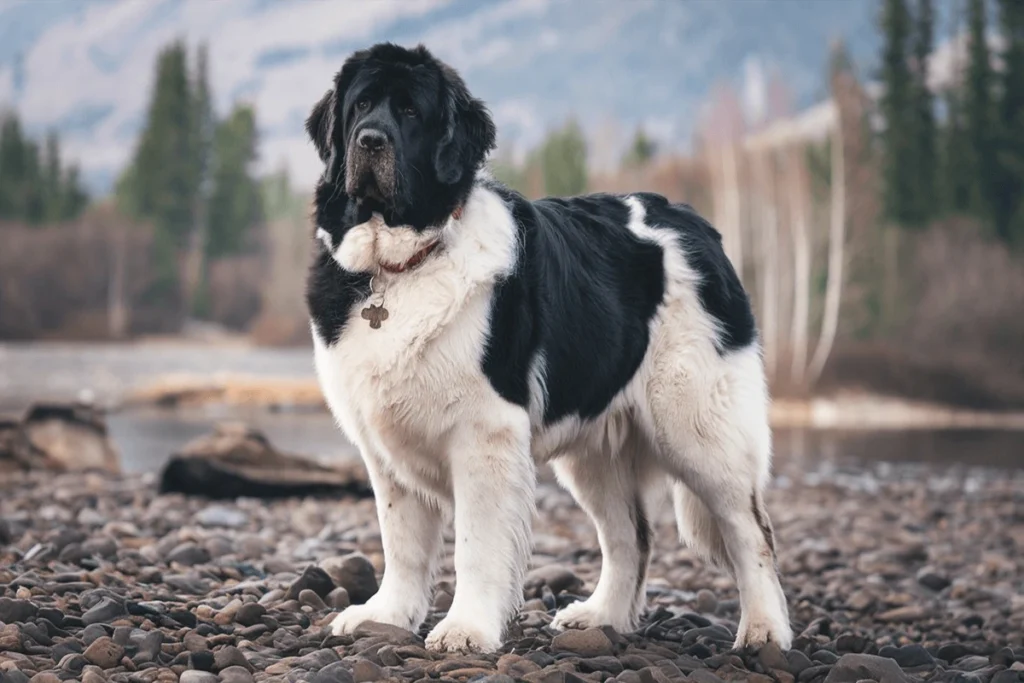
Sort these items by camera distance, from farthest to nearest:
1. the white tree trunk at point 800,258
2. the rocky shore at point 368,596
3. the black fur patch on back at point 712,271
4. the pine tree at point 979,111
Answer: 1. the pine tree at point 979,111
2. the white tree trunk at point 800,258
3. the black fur patch on back at point 712,271
4. the rocky shore at point 368,596

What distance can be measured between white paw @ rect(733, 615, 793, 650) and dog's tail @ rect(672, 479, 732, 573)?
1.28 feet

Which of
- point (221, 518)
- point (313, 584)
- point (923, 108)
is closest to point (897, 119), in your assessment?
point (923, 108)

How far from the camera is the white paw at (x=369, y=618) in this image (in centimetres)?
447

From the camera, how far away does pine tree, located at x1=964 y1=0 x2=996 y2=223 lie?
37.2 m

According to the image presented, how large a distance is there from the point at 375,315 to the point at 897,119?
127ft

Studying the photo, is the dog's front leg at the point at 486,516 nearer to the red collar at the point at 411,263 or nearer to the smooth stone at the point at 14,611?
the red collar at the point at 411,263

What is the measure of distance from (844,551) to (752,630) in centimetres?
412

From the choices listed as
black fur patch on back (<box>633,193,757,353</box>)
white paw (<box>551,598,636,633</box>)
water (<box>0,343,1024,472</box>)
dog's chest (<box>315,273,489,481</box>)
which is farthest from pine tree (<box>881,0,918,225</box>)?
dog's chest (<box>315,273,489,481</box>)

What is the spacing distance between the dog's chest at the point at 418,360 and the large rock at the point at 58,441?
7465mm

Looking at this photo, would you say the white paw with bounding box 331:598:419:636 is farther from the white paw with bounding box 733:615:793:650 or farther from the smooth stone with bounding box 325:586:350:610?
the white paw with bounding box 733:615:793:650

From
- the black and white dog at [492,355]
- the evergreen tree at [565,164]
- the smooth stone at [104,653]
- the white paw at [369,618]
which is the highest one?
the evergreen tree at [565,164]

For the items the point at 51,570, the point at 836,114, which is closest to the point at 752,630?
the point at 51,570

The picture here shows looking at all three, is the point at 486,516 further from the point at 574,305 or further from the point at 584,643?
the point at 574,305

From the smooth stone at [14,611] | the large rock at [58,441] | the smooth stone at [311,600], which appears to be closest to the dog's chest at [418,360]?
the smooth stone at [311,600]
